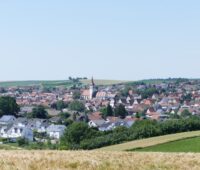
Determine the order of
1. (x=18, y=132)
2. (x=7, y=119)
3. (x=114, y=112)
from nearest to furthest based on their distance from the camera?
(x=18, y=132) → (x=7, y=119) → (x=114, y=112)

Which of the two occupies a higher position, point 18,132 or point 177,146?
point 177,146

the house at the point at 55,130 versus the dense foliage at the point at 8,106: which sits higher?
the dense foliage at the point at 8,106

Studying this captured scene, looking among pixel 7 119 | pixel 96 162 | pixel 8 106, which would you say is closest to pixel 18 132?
pixel 7 119

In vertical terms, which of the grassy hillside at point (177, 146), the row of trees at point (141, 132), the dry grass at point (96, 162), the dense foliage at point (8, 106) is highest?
the dry grass at point (96, 162)

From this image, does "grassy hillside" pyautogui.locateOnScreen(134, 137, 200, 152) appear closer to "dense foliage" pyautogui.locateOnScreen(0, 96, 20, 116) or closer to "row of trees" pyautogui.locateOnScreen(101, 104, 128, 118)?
"dense foliage" pyautogui.locateOnScreen(0, 96, 20, 116)

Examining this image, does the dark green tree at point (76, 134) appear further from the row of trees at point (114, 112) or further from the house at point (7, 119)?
the row of trees at point (114, 112)

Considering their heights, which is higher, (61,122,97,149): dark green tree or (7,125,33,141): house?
(61,122,97,149): dark green tree

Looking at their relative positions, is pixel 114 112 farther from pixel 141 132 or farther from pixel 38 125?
pixel 141 132

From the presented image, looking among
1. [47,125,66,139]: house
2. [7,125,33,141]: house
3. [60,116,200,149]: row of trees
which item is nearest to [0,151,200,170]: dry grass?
[60,116,200,149]: row of trees

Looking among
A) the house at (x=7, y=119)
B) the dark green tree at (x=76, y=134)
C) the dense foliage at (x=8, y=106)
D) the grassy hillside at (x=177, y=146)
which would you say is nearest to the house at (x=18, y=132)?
the house at (x=7, y=119)

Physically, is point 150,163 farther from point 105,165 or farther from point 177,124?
point 177,124

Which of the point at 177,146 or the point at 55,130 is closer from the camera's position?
the point at 177,146

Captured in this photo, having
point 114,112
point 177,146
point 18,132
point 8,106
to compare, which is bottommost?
point 18,132

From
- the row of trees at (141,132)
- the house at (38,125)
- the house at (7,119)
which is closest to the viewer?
the row of trees at (141,132)
